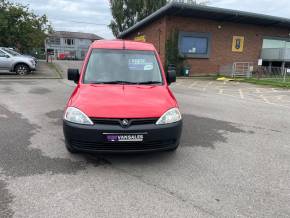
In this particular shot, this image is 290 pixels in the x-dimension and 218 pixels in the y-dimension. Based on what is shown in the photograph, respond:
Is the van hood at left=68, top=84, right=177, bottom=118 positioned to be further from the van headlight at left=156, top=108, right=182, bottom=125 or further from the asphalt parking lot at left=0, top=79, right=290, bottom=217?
the asphalt parking lot at left=0, top=79, right=290, bottom=217

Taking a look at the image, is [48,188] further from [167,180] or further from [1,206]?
[167,180]

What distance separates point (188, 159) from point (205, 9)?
1772 cm

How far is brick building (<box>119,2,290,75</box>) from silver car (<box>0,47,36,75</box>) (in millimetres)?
9749

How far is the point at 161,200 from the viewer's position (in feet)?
10.9

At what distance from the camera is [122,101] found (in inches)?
166

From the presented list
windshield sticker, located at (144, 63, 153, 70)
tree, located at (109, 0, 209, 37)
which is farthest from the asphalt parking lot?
tree, located at (109, 0, 209, 37)

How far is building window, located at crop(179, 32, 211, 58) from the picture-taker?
2144cm

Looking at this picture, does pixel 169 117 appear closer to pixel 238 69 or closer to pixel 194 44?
pixel 194 44

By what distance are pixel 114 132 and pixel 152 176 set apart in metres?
0.82

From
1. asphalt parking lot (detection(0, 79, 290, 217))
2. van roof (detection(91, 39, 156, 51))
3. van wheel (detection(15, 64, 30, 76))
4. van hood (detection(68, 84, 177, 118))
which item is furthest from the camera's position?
van wheel (detection(15, 64, 30, 76))

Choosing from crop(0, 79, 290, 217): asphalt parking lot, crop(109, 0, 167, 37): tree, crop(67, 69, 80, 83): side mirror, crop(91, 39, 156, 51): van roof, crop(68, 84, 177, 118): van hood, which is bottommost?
crop(0, 79, 290, 217): asphalt parking lot

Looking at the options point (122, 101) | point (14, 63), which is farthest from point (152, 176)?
point (14, 63)

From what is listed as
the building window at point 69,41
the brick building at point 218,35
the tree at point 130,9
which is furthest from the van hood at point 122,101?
the building window at point 69,41

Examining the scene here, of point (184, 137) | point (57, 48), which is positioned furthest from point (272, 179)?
point (57, 48)
